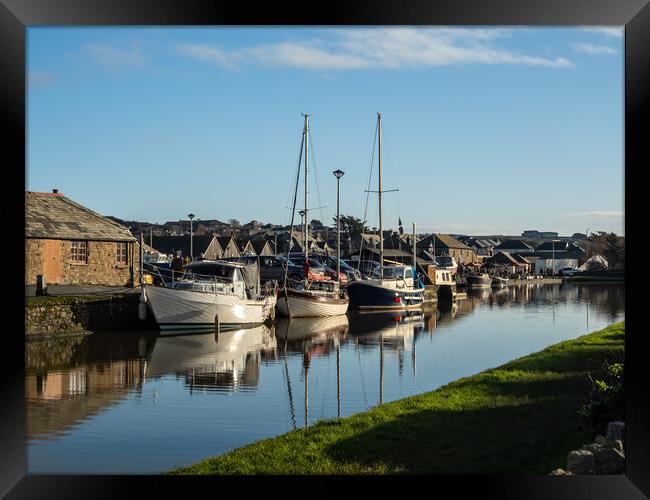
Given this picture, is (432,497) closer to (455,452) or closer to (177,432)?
(455,452)

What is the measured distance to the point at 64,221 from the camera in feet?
101

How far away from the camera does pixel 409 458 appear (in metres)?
8.46

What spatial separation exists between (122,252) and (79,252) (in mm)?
1906

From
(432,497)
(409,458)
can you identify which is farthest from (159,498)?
(409,458)

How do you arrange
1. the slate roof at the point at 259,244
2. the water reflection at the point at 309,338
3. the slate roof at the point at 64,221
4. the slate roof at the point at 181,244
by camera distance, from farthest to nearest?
the slate roof at the point at 259,244 < the slate roof at the point at 181,244 < the slate roof at the point at 64,221 < the water reflection at the point at 309,338

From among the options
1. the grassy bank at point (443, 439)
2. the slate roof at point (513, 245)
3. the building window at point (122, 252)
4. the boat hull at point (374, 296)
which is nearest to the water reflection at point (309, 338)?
the grassy bank at point (443, 439)

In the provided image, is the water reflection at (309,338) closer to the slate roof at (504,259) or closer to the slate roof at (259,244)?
the slate roof at (259,244)

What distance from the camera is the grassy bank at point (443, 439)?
8.25 metres

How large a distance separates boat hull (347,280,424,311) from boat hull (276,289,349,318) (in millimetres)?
5292

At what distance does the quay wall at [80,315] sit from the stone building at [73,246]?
3.81m

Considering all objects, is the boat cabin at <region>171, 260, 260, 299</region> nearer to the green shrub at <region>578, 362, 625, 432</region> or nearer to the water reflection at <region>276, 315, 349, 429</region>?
the water reflection at <region>276, 315, 349, 429</region>

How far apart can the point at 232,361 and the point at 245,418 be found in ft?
26.1
